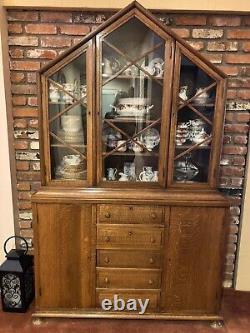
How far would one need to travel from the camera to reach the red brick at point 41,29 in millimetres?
1923

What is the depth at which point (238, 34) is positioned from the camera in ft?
6.31

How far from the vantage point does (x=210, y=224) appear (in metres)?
1.79

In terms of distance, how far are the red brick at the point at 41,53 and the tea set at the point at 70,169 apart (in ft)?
2.18

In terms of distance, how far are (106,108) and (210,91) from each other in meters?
0.58

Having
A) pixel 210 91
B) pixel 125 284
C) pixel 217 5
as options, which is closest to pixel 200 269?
pixel 125 284

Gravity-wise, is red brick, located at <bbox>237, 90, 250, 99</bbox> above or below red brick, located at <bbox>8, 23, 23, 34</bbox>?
below

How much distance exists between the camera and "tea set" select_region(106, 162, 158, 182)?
184 centimetres

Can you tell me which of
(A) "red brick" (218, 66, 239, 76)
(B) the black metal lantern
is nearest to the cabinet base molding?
(B) the black metal lantern

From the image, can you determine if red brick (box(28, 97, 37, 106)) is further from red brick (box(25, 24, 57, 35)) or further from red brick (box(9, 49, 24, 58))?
red brick (box(25, 24, 57, 35))

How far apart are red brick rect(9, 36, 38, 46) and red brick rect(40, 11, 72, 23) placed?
131 mm

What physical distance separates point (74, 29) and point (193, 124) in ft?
3.08

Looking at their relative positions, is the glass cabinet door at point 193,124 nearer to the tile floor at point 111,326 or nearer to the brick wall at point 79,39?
the brick wall at point 79,39

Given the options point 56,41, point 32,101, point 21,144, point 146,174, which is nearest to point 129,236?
point 146,174

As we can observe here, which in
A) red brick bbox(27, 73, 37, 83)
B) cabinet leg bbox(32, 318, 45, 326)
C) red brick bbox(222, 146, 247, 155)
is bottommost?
cabinet leg bbox(32, 318, 45, 326)
